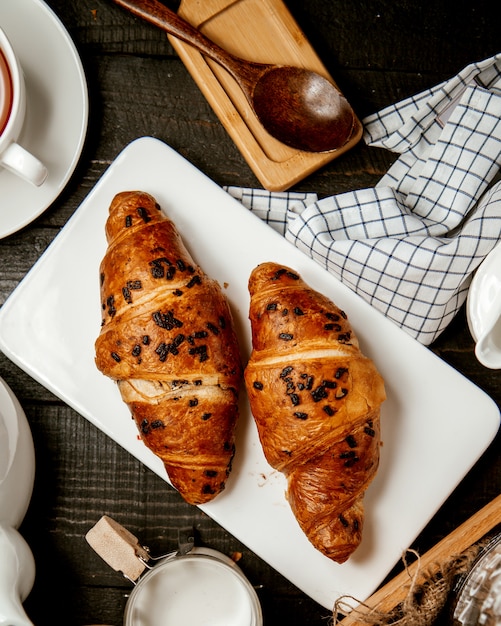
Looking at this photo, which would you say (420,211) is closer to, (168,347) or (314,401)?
(314,401)

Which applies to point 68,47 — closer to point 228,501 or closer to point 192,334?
point 192,334

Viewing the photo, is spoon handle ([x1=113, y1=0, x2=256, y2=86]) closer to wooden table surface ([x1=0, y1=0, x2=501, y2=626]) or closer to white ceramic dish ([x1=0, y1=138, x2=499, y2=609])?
wooden table surface ([x1=0, y1=0, x2=501, y2=626])

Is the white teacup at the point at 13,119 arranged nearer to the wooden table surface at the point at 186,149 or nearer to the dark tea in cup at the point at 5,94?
the dark tea in cup at the point at 5,94

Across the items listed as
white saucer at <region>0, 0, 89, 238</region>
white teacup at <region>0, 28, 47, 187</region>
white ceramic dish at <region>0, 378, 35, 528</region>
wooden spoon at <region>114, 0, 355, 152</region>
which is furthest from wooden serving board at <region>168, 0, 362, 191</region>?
white ceramic dish at <region>0, 378, 35, 528</region>

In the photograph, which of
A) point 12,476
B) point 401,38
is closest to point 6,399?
point 12,476

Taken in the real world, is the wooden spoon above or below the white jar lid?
above
